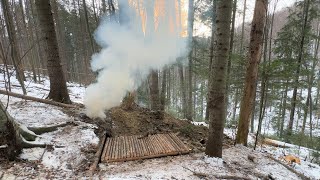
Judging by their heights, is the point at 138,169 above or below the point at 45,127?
below

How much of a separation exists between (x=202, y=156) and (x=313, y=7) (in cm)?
1432

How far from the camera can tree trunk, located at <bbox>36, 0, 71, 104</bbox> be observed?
23.3 feet

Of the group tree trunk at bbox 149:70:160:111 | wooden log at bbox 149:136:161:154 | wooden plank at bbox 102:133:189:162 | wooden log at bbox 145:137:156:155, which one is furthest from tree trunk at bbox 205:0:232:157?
tree trunk at bbox 149:70:160:111

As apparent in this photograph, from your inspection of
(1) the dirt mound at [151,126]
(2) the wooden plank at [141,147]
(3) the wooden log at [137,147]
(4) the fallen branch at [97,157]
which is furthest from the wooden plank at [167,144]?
(4) the fallen branch at [97,157]

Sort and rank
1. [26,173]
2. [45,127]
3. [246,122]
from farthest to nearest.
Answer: [246,122] < [45,127] < [26,173]

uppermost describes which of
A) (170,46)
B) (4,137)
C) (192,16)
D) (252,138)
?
(192,16)

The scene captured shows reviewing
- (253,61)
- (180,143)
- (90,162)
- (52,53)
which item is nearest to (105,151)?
(90,162)

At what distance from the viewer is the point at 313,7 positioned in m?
13.9

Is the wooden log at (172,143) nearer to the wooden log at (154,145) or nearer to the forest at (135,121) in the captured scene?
the forest at (135,121)

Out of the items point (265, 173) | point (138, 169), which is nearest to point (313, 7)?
point (265, 173)

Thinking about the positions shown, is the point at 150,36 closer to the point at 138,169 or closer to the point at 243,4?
the point at 138,169

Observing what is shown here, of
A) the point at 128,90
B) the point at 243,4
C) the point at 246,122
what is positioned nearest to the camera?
the point at 246,122

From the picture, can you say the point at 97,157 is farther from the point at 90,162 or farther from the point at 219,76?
the point at 219,76

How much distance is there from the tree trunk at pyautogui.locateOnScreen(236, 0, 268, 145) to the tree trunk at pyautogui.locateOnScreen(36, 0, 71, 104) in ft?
20.0
